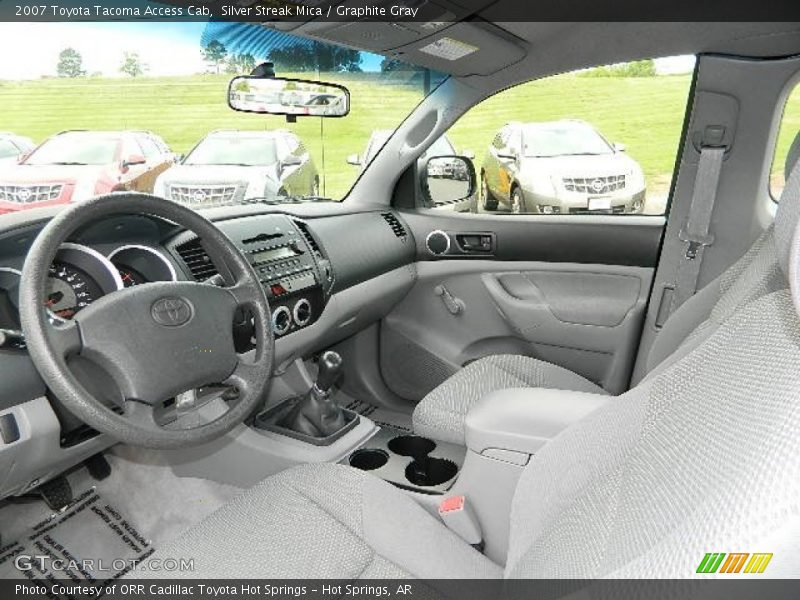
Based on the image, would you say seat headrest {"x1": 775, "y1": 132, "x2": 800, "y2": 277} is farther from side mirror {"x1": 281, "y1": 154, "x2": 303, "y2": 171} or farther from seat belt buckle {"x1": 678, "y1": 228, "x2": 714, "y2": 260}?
side mirror {"x1": 281, "y1": 154, "x2": 303, "y2": 171}

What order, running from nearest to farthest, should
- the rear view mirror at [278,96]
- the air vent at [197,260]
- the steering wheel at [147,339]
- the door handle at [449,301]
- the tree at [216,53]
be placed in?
the steering wheel at [147,339], the air vent at [197,260], the rear view mirror at [278,96], the tree at [216,53], the door handle at [449,301]

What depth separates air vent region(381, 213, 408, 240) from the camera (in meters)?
3.03

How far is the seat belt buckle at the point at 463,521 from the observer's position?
162 cm

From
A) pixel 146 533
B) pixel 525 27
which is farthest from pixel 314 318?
pixel 525 27

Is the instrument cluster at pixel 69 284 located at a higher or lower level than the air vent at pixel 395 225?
higher

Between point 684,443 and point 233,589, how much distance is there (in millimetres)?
867

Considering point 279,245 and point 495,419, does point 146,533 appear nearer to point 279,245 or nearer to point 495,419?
point 279,245

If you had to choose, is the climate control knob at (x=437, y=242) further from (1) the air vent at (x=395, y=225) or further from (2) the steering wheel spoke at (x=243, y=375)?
(2) the steering wheel spoke at (x=243, y=375)

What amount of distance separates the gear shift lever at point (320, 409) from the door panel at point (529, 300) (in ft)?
2.80

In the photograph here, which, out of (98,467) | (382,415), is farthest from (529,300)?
(98,467)

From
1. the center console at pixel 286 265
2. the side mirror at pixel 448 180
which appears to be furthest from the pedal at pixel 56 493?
the side mirror at pixel 448 180

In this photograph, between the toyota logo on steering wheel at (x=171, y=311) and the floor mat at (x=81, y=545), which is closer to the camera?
the toyota logo on steering wheel at (x=171, y=311)

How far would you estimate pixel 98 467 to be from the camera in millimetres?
2297

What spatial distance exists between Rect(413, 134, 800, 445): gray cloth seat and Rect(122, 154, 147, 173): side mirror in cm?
253
